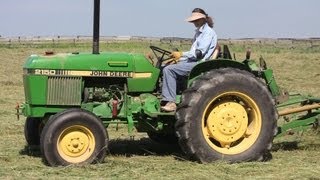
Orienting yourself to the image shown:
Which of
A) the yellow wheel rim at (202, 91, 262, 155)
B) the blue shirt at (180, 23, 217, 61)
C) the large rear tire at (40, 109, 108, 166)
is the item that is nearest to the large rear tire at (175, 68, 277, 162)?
the yellow wheel rim at (202, 91, 262, 155)

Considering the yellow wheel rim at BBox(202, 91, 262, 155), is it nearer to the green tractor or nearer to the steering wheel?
the green tractor

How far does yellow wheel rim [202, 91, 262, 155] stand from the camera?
295 inches

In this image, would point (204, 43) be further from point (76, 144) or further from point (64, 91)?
point (76, 144)

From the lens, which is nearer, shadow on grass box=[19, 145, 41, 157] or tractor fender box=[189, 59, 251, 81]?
tractor fender box=[189, 59, 251, 81]

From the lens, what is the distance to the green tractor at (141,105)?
23.6ft

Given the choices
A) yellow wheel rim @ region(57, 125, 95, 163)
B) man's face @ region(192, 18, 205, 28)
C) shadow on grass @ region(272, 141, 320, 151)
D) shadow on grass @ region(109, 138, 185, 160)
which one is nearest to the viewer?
yellow wheel rim @ region(57, 125, 95, 163)

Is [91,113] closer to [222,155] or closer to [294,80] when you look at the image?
[222,155]

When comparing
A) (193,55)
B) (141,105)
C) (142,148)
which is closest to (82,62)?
(141,105)

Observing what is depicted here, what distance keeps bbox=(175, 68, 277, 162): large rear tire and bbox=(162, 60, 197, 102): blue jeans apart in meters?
0.31

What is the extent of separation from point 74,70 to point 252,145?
243cm

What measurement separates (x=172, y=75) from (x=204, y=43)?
60 cm

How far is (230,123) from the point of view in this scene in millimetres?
7531

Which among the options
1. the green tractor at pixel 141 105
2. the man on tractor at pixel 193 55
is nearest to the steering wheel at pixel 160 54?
the green tractor at pixel 141 105

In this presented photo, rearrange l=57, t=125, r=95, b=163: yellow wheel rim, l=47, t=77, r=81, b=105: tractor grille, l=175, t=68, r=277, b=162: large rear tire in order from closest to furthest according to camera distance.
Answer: l=57, t=125, r=95, b=163: yellow wheel rim
l=175, t=68, r=277, b=162: large rear tire
l=47, t=77, r=81, b=105: tractor grille
